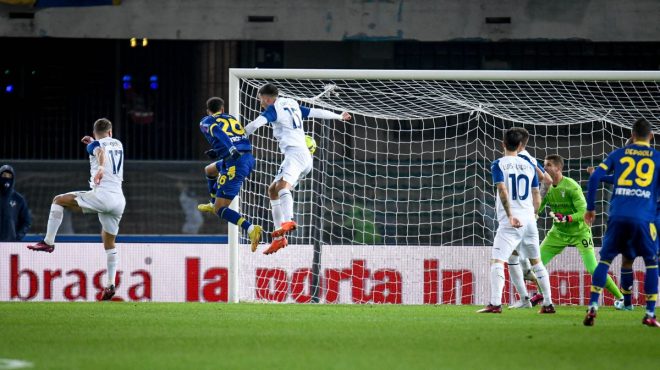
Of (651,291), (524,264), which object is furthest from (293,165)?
(651,291)

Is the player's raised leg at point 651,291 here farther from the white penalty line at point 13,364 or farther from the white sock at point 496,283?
the white penalty line at point 13,364

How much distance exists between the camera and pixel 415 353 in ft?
25.1

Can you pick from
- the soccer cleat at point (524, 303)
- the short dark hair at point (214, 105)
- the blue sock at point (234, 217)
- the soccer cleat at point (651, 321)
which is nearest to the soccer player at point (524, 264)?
the soccer cleat at point (524, 303)

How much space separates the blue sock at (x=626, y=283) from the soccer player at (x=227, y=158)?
410 cm

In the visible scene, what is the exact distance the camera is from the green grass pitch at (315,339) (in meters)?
7.15

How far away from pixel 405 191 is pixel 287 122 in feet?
18.5

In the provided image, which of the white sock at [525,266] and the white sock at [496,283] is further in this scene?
the white sock at [525,266]

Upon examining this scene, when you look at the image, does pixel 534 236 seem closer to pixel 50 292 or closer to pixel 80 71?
pixel 50 292

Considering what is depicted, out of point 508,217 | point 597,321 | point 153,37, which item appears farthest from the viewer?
point 153,37

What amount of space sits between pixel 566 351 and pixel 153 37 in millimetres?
15038

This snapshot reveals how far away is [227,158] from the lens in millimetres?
13039

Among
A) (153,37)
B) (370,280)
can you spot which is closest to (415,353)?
(370,280)

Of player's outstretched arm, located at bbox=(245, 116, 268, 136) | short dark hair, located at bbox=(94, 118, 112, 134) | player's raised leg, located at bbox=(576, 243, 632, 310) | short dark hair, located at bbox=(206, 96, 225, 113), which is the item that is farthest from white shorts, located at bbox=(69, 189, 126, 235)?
player's raised leg, located at bbox=(576, 243, 632, 310)

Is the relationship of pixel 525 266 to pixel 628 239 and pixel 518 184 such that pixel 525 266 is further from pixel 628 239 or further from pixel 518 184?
pixel 628 239
